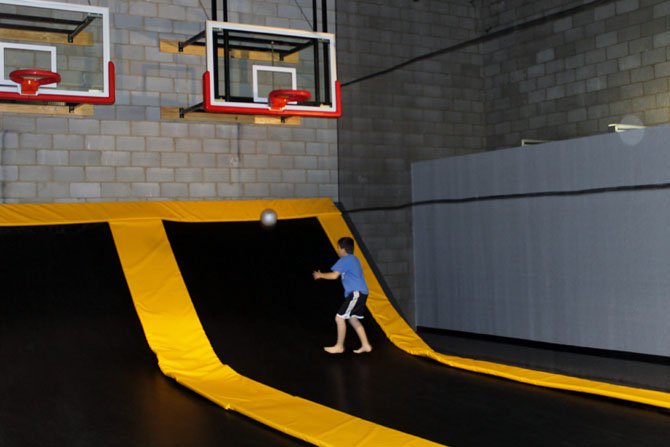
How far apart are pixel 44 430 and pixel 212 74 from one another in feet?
15.8

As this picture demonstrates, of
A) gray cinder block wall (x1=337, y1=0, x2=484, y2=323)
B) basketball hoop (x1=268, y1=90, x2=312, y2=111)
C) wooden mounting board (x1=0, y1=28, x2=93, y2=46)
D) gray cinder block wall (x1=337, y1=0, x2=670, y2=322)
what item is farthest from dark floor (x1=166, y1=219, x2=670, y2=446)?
wooden mounting board (x1=0, y1=28, x2=93, y2=46)

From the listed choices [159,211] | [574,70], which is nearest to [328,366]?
[159,211]

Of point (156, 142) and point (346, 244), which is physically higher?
point (156, 142)

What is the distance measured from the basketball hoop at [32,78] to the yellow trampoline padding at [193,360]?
2372mm

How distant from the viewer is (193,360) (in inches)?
307

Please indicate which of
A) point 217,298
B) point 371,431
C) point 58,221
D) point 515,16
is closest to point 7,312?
point 58,221

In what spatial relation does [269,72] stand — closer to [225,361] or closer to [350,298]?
[350,298]

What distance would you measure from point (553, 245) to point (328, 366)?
10.8 ft

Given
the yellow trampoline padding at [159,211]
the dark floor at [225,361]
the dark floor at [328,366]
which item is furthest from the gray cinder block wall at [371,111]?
the dark floor at [328,366]

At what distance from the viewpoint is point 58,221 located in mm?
9609

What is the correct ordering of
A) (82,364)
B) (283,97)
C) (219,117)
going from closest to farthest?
(82,364), (283,97), (219,117)

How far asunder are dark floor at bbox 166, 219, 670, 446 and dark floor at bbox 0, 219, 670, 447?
2 centimetres

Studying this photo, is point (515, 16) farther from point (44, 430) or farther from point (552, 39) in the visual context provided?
point (44, 430)

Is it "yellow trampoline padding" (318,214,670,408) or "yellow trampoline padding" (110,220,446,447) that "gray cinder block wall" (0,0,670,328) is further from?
"yellow trampoline padding" (110,220,446,447)
